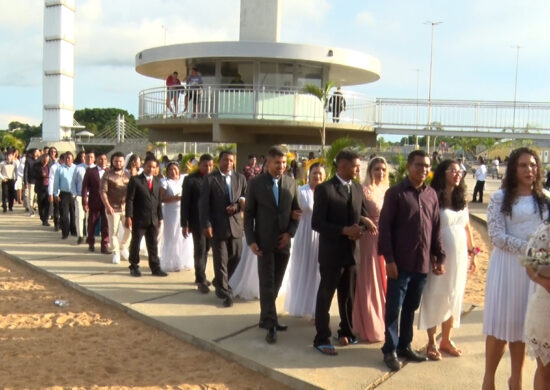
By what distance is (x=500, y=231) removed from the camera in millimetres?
4039

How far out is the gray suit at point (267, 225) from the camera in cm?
541

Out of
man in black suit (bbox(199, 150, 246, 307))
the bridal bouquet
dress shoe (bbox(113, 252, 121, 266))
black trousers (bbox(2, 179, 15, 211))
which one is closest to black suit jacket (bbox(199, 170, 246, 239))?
man in black suit (bbox(199, 150, 246, 307))

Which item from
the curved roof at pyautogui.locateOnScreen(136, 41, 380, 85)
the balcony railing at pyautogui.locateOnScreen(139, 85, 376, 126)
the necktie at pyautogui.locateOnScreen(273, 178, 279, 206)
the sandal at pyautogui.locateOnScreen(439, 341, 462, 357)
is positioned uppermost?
the curved roof at pyautogui.locateOnScreen(136, 41, 380, 85)

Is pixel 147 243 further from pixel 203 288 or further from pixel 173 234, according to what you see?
pixel 203 288

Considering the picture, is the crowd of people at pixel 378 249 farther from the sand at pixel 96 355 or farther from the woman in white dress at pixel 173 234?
the woman in white dress at pixel 173 234

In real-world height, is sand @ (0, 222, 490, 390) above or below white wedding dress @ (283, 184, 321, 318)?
below

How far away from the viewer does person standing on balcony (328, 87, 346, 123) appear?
20516 mm

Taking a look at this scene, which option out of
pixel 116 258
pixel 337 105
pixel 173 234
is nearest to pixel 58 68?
pixel 337 105

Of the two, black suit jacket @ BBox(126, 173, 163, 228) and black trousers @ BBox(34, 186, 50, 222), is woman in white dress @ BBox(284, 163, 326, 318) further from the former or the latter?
black trousers @ BBox(34, 186, 50, 222)

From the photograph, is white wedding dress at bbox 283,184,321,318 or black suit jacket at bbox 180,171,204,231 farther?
black suit jacket at bbox 180,171,204,231

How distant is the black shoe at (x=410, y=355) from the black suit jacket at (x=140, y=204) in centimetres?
452

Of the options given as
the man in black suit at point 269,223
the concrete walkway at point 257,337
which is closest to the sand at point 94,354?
the concrete walkway at point 257,337

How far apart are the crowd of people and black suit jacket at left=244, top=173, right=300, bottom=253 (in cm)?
1

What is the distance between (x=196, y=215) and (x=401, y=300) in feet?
11.9
